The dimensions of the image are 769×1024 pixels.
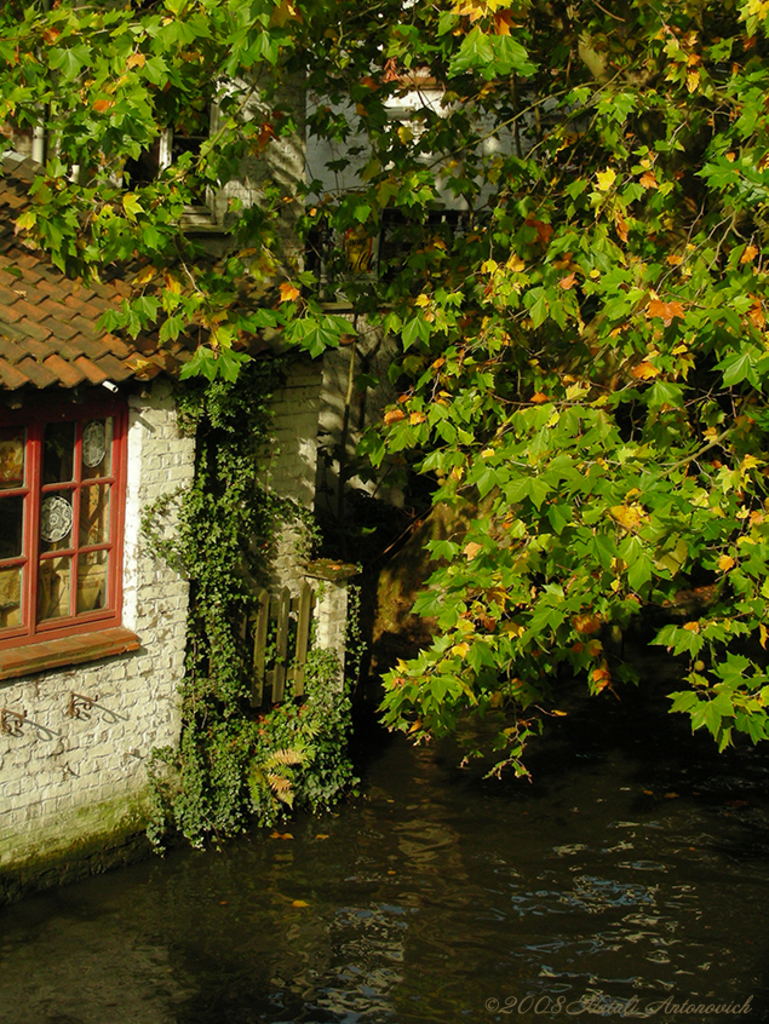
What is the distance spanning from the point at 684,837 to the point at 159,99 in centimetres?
706

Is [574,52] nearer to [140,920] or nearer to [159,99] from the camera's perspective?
[159,99]

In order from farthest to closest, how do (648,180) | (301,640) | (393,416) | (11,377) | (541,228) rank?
(301,640) → (393,416) → (541,228) → (648,180) → (11,377)

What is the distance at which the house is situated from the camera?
24.5 ft

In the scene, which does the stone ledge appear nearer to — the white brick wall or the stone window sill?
the white brick wall

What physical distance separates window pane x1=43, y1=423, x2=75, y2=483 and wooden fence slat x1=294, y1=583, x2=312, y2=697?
2.36 metres

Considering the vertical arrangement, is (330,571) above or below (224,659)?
above

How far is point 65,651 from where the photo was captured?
7.64 m

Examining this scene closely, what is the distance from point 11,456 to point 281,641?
110 inches

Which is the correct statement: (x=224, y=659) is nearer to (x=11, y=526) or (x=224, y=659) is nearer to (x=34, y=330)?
(x=11, y=526)

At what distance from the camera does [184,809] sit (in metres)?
8.53

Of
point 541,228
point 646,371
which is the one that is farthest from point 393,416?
point 646,371

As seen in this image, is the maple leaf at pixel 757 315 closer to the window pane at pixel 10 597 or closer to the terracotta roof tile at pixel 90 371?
the terracotta roof tile at pixel 90 371

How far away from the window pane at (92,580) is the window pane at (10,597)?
0.50 meters

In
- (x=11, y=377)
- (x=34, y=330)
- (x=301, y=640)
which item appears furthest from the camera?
(x=301, y=640)
